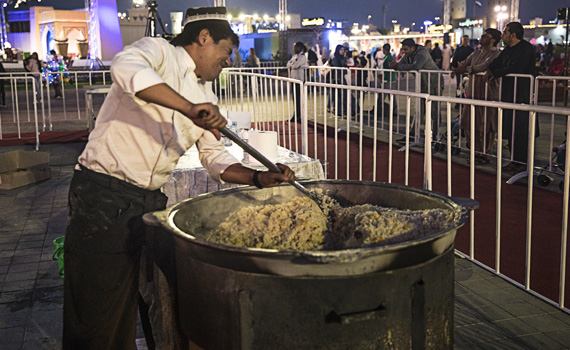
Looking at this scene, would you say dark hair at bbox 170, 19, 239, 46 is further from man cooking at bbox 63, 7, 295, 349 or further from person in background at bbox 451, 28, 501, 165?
person in background at bbox 451, 28, 501, 165

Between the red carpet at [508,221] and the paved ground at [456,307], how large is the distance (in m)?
0.31

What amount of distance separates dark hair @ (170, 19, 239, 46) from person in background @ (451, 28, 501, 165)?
23.3ft

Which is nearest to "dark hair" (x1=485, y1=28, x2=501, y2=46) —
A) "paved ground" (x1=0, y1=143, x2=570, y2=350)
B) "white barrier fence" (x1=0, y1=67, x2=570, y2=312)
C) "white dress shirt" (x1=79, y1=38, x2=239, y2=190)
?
"white barrier fence" (x1=0, y1=67, x2=570, y2=312)

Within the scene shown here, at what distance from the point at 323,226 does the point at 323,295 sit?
2.47 feet

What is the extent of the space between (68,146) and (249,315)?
36.9ft

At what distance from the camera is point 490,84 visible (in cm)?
950

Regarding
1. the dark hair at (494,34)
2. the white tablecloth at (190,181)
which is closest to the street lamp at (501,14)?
the dark hair at (494,34)

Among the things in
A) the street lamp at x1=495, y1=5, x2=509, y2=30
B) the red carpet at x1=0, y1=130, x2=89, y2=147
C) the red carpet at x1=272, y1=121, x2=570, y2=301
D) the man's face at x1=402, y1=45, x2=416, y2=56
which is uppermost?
the street lamp at x1=495, y1=5, x2=509, y2=30

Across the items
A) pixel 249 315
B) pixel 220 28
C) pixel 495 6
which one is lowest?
pixel 249 315

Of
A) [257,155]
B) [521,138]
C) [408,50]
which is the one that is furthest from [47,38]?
[257,155]

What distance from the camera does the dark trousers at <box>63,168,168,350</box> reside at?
274 centimetres

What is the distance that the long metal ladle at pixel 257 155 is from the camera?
7.91 feet

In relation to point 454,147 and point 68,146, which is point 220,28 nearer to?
point 454,147

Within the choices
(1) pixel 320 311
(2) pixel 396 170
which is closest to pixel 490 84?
(2) pixel 396 170
